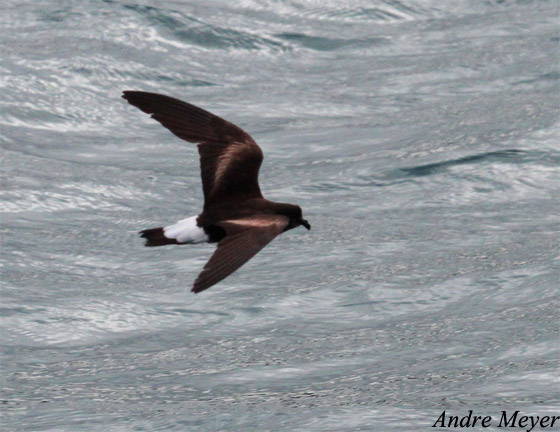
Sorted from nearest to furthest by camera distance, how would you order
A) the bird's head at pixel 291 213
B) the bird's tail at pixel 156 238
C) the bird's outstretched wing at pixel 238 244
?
the bird's outstretched wing at pixel 238 244
the bird's tail at pixel 156 238
the bird's head at pixel 291 213

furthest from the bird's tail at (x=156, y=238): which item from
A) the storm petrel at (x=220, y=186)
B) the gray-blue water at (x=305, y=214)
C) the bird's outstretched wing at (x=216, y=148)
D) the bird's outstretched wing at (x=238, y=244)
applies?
the gray-blue water at (x=305, y=214)

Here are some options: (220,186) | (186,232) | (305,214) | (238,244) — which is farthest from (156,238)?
(305,214)

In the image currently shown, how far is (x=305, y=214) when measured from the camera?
12.2 metres

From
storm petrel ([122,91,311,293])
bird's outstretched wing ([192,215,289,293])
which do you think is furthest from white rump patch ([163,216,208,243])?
bird's outstretched wing ([192,215,289,293])

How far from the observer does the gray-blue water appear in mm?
8531

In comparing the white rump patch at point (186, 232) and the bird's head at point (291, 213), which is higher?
the bird's head at point (291, 213)

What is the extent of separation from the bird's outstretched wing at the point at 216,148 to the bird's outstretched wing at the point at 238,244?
1.80 feet

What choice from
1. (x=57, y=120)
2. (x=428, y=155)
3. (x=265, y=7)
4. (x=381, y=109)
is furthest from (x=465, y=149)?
(x=265, y=7)

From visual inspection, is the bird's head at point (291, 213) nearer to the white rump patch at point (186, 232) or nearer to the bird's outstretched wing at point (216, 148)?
the bird's outstretched wing at point (216, 148)

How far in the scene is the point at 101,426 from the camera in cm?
791

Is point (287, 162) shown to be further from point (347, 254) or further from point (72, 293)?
point (72, 293)

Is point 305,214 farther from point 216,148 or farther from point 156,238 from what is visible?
point 156,238

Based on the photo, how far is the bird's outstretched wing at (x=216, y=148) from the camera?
25.1ft

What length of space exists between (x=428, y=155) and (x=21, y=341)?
573 cm
